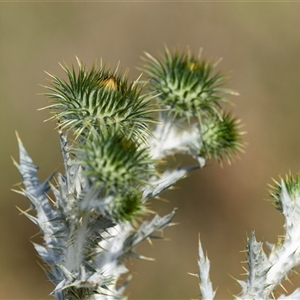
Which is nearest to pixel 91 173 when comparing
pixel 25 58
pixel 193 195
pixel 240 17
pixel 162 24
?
pixel 193 195

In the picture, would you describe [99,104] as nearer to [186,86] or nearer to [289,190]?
[186,86]

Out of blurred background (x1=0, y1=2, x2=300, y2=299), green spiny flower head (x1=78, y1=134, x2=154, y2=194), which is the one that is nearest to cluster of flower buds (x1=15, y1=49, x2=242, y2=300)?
green spiny flower head (x1=78, y1=134, x2=154, y2=194)

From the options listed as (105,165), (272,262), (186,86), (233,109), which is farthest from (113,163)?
(233,109)

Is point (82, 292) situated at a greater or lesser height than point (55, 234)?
lesser

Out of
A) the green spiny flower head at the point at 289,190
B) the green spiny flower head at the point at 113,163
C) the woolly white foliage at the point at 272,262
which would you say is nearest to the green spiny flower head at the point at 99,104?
the green spiny flower head at the point at 113,163

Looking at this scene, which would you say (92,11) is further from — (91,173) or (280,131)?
(91,173)

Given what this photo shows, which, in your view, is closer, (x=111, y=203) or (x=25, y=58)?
(x=111, y=203)
